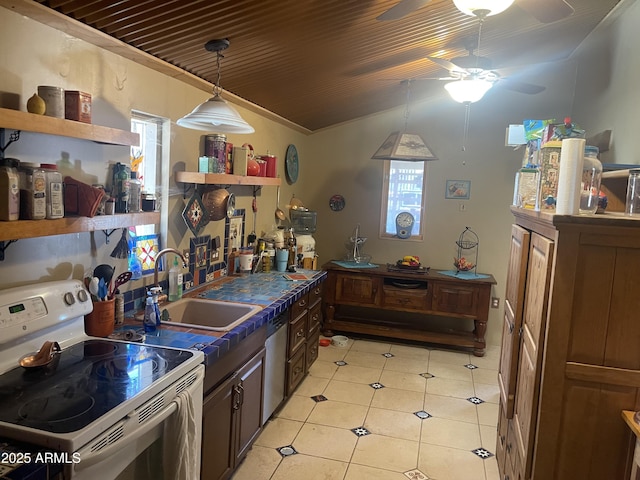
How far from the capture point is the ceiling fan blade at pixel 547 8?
189cm

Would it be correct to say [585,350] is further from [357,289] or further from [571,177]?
[357,289]

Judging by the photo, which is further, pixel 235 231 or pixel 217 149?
pixel 235 231

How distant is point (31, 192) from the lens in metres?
1.50

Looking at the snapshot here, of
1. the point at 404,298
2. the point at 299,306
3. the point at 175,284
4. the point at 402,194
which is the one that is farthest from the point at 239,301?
the point at 402,194

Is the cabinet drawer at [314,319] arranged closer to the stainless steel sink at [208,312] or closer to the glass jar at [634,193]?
the stainless steel sink at [208,312]

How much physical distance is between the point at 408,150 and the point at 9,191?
330 cm

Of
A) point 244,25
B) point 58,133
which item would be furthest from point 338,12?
point 58,133

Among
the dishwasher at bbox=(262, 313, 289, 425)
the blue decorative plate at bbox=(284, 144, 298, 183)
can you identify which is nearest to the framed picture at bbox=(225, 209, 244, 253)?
the dishwasher at bbox=(262, 313, 289, 425)

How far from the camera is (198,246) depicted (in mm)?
3004

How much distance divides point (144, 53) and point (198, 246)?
1252mm

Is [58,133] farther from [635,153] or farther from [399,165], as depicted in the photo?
[399,165]

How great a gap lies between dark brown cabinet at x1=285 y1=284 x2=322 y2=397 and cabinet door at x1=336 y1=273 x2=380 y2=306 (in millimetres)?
1047

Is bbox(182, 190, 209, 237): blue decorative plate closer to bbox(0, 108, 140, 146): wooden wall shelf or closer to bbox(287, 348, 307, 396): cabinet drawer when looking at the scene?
bbox(0, 108, 140, 146): wooden wall shelf

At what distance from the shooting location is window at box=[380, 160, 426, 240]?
5.01 metres
